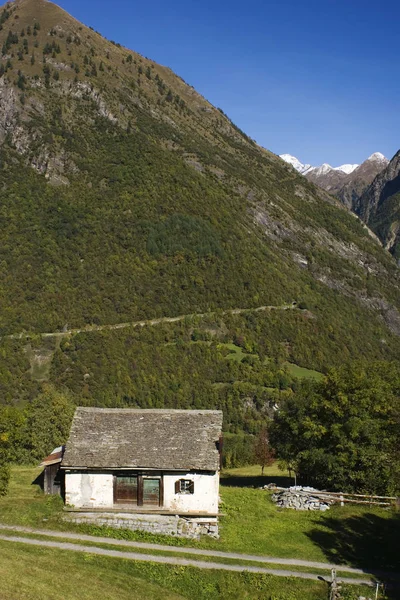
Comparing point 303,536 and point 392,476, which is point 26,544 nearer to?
point 303,536

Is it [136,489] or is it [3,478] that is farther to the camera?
[136,489]

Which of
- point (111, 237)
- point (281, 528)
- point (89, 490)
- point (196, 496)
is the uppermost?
point (111, 237)

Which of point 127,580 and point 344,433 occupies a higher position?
point 344,433

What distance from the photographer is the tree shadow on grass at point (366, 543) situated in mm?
33156

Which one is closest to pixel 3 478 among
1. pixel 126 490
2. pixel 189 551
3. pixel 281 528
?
pixel 126 490

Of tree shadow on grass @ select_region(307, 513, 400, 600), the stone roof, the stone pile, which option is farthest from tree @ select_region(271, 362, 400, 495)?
the stone roof

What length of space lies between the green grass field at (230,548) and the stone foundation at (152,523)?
0.63m

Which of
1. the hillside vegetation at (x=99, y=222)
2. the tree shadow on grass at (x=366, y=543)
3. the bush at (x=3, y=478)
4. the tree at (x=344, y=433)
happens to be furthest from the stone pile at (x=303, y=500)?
the hillside vegetation at (x=99, y=222)

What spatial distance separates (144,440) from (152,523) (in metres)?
5.58

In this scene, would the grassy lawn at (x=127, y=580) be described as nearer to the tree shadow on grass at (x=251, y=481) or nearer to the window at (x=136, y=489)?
the window at (x=136, y=489)

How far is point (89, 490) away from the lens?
38219mm

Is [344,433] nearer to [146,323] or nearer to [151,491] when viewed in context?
[151,491]

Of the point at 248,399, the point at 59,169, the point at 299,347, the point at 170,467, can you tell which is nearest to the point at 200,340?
the point at 248,399

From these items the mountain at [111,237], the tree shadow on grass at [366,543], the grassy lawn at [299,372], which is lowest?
the tree shadow on grass at [366,543]
